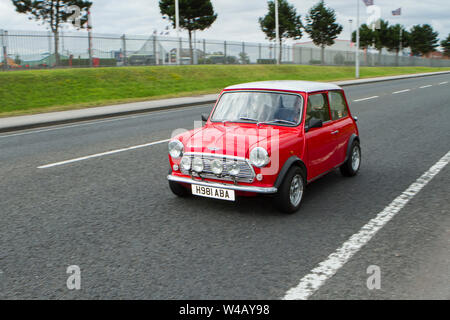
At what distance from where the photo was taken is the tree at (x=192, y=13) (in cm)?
4550

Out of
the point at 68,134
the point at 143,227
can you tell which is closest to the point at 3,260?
the point at 143,227

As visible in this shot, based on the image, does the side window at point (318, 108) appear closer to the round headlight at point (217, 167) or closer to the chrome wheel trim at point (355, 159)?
the chrome wheel trim at point (355, 159)

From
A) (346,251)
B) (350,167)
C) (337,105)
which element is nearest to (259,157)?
(346,251)

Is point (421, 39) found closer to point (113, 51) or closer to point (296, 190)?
point (113, 51)

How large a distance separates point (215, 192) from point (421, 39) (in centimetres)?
11433

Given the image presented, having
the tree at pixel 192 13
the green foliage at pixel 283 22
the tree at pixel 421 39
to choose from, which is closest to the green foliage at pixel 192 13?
the tree at pixel 192 13

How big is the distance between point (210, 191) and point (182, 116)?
33.7 ft

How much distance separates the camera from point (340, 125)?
6.46 meters

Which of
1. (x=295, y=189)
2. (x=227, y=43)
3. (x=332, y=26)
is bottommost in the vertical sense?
(x=295, y=189)

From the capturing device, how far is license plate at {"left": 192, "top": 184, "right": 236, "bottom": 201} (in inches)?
195

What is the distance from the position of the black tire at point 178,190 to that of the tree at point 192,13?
42631 mm

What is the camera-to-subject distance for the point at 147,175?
6891mm
